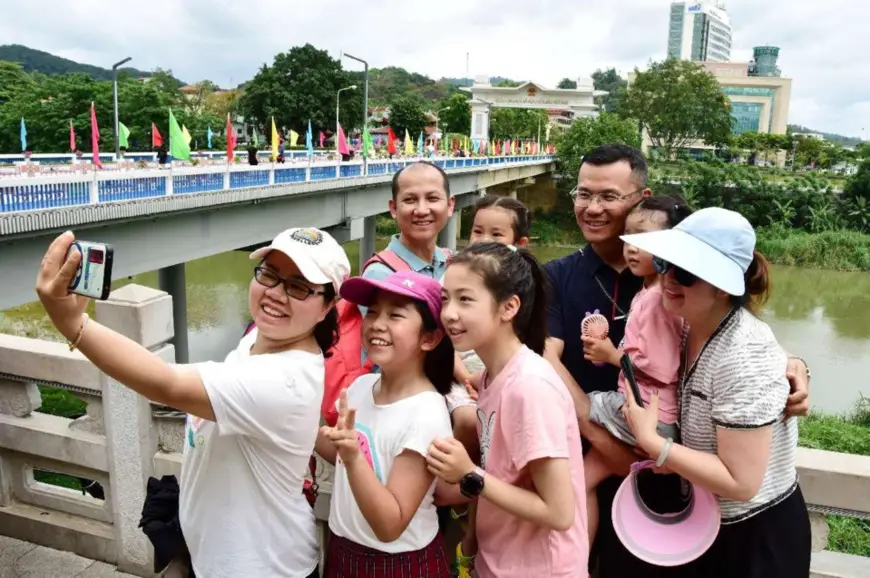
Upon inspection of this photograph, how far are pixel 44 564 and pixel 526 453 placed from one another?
2690 millimetres

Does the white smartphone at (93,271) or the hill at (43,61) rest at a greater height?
the hill at (43,61)

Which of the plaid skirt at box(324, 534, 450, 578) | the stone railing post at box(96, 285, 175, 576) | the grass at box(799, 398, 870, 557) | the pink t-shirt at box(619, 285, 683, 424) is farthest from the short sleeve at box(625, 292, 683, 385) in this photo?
the grass at box(799, 398, 870, 557)

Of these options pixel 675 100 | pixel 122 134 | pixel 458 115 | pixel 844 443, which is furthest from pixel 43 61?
pixel 844 443

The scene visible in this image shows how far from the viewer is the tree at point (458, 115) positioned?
58.3m

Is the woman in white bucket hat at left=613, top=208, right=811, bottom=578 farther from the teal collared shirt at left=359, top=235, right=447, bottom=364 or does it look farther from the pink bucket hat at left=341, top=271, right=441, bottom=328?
the teal collared shirt at left=359, top=235, right=447, bottom=364

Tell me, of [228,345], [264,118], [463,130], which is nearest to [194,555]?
[228,345]

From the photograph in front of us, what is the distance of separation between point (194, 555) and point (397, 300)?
940mm

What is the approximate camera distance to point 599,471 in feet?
6.88

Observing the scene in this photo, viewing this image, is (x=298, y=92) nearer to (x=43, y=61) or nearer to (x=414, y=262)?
(x=414, y=262)

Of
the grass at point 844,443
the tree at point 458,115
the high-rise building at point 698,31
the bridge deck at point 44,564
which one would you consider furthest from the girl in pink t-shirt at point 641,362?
the high-rise building at point 698,31

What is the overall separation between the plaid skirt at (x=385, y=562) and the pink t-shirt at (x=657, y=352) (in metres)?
0.70

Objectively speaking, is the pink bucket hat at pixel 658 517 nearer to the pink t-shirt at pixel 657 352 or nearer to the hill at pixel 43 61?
the pink t-shirt at pixel 657 352

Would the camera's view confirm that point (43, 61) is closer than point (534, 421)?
No

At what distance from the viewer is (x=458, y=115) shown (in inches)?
2312
